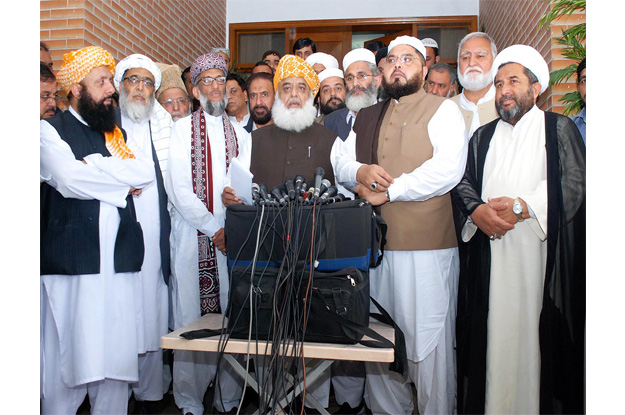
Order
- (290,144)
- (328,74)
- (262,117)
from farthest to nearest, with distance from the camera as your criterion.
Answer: (328,74)
(262,117)
(290,144)

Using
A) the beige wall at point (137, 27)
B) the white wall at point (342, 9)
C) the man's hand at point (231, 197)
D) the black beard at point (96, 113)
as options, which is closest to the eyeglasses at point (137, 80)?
the black beard at point (96, 113)

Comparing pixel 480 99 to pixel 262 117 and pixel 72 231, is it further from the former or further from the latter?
pixel 72 231

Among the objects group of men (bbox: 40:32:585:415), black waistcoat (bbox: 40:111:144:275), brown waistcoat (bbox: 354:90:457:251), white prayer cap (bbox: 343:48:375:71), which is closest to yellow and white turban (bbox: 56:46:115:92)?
group of men (bbox: 40:32:585:415)

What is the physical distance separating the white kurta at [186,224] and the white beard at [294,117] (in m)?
0.25

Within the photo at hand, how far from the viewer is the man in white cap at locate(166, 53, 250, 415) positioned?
3.24m

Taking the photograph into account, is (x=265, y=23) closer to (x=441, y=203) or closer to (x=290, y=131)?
(x=290, y=131)

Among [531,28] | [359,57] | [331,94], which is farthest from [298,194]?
[531,28]

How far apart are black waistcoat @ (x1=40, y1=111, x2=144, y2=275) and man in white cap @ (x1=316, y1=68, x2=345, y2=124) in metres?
1.87

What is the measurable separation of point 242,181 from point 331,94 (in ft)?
5.99

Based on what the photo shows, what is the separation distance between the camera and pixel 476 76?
12.0 feet

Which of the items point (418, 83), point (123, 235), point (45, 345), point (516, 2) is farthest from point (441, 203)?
point (516, 2)

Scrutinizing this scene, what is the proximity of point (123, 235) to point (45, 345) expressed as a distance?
71cm

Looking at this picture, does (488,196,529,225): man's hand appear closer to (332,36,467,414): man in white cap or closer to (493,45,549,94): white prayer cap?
(332,36,467,414): man in white cap

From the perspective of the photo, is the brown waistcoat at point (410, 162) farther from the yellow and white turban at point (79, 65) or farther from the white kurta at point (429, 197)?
the yellow and white turban at point (79, 65)
